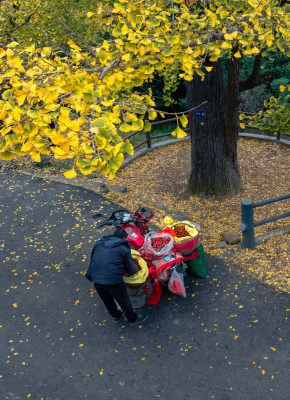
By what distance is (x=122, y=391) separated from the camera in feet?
13.6

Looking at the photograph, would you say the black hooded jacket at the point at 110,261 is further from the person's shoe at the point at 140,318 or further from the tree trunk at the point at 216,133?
the tree trunk at the point at 216,133

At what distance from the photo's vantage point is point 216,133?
27.6ft

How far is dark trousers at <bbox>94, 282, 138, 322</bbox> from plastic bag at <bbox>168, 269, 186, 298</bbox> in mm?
598

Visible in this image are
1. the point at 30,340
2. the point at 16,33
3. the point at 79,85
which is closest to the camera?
the point at 79,85

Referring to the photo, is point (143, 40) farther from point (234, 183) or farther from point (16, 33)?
point (16, 33)

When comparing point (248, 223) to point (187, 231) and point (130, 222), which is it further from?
point (130, 222)

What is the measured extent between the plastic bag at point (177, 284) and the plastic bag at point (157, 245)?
1.01 feet

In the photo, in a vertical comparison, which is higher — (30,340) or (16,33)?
(16,33)

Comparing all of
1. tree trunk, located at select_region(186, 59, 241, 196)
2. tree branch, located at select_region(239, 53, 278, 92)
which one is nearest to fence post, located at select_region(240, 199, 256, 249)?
tree trunk, located at select_region(186, 59, 241, 196)

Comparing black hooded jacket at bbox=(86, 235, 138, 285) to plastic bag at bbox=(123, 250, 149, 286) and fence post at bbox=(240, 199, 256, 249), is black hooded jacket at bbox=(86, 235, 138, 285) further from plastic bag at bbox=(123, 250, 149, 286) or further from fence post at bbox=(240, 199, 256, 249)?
fence post at bbox=(240, 199, 256, 249)

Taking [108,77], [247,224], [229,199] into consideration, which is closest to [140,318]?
[247,224]

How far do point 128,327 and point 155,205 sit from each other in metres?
3.77

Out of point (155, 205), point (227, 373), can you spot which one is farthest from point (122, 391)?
point (155, 205)

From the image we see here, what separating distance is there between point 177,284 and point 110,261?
1.08 meters
